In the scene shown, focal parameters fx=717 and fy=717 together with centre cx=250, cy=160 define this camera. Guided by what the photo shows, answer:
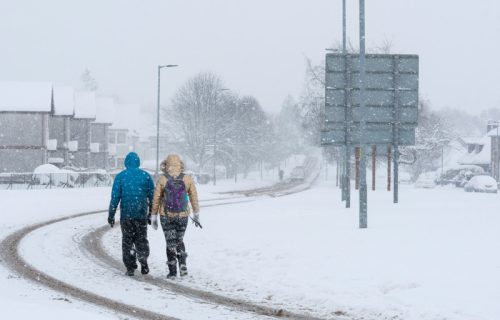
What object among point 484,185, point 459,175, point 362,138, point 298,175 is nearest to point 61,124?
point 298,175

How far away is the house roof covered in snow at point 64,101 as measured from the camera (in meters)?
60.2

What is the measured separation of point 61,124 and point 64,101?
215 centimetres

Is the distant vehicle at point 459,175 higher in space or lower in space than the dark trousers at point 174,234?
lower

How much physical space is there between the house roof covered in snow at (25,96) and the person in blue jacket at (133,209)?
1783 inches

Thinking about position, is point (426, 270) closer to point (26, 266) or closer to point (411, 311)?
point (411, 311)

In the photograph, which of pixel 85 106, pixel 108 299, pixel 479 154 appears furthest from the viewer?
pixel 479 154

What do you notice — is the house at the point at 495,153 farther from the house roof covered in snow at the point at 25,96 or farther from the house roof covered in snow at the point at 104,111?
the house roof covered in snow at the point at 25,96

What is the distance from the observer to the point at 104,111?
76188mm

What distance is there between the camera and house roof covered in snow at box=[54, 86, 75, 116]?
6022 cm

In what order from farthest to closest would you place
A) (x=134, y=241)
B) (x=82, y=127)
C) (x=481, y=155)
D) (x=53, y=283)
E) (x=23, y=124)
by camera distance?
(x=481, y=155)
(x=82, y=127)
(x=23, y=124)
(x=134, y=241)
(x=53, y=283)

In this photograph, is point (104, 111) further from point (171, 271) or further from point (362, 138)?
point (171, 271)

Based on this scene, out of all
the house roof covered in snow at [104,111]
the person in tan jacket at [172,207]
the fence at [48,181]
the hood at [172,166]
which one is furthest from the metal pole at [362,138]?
the house roof covered in snow at [104,111]

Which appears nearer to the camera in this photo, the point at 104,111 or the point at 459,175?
the point at 104,111

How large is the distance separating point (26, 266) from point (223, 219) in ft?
30.4
